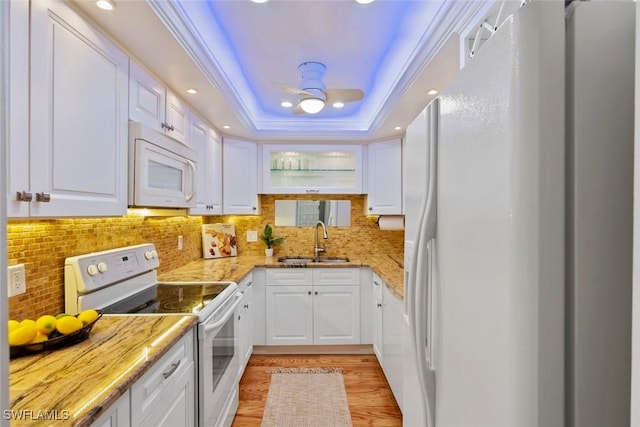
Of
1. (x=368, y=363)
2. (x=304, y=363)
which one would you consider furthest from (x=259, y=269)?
(x=368, y=363)

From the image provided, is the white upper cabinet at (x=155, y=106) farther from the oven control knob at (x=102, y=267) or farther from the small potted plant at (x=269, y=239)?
the small potted plant at (x=269, y=239)

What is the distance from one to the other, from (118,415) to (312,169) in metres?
2.85

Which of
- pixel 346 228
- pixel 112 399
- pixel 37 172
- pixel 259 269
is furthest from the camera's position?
pixel 346 228

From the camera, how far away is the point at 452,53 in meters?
1.64

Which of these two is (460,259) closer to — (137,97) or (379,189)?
(137,97)

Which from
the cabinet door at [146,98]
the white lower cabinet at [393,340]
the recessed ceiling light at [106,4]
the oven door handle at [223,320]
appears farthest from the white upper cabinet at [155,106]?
the white lower cabinet at [393,340]

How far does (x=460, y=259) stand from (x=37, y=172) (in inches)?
51.2

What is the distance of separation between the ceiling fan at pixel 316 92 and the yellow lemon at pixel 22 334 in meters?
1.63

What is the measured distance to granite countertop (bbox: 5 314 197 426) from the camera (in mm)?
801

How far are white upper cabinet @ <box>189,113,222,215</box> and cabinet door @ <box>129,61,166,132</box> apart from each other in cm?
53

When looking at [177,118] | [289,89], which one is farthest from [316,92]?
[177,118]

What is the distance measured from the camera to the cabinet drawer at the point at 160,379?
3.42 ft

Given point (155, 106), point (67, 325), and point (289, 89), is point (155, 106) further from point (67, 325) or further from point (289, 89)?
point (67, 325)

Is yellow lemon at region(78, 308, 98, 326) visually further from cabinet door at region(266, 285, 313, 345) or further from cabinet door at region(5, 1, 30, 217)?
cabinet door at region(266, 285, 313, 345)
